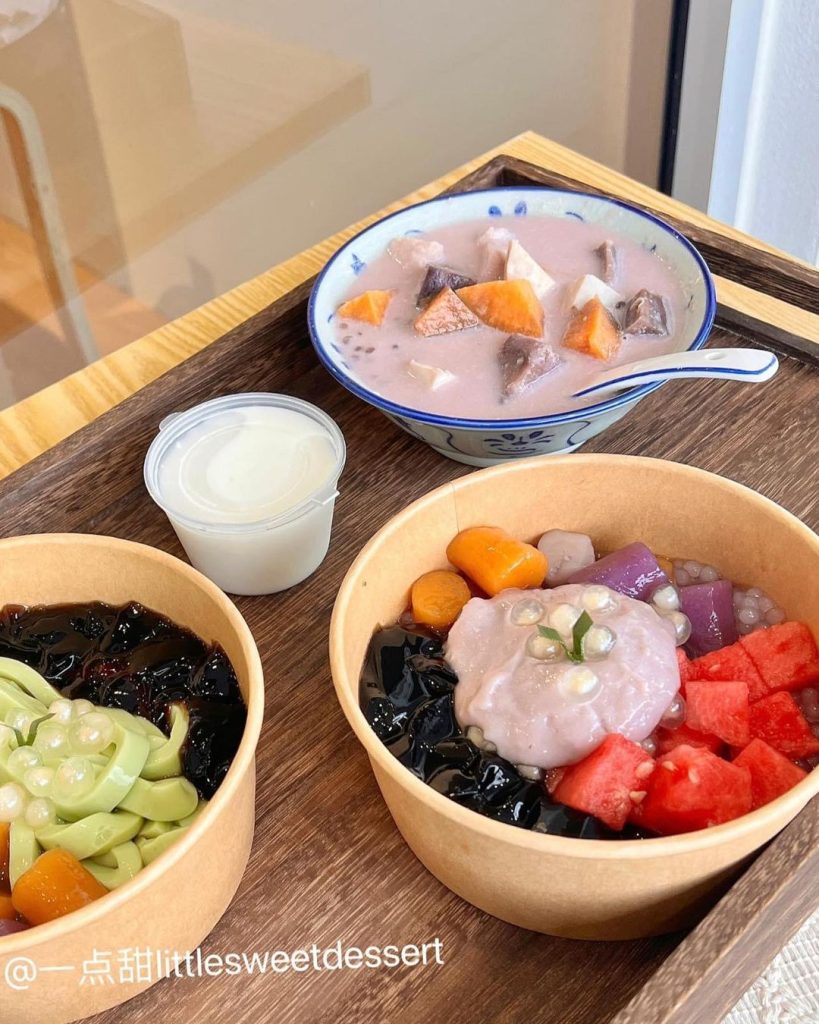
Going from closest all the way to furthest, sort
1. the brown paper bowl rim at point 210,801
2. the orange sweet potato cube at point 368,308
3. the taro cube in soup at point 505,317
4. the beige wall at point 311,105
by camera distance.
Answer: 1. the brown paper bowl rim at point 210,801
2. the taro cube in soup at point 505,317
3. the orange sweet potato cube at point 368,308
4. the beige wall at point 311,105

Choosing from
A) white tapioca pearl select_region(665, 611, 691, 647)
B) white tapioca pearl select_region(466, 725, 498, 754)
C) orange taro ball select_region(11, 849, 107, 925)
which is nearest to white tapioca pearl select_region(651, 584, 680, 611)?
white tapioca pearl select_region(665, 611, 691, 647)

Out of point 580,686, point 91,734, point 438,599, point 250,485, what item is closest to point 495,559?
point 438,599

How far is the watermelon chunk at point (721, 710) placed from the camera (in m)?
0.97

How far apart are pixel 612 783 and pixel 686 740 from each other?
95 millimetres

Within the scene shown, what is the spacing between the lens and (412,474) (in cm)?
137

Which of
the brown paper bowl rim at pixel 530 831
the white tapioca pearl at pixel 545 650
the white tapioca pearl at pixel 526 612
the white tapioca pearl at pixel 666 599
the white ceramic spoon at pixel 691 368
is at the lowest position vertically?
the white tapioca pearl at pixel 666 599

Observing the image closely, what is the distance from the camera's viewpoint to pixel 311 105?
2.36m

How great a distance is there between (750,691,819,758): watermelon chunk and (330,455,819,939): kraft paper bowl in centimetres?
9

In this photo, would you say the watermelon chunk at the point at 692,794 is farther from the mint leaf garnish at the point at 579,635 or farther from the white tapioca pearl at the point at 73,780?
the white tapioca pearl at the point at 73,780

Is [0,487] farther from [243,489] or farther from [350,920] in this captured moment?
[350,920]

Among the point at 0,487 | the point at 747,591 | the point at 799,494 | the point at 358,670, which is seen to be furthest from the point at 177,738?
the point at 799,494

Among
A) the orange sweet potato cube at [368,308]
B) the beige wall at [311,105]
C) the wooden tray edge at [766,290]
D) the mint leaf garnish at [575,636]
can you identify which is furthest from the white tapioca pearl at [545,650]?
the beige wall at [311,105]

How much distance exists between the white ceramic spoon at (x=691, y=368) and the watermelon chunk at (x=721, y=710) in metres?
0.34

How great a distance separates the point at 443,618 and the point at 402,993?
0.34 meters
